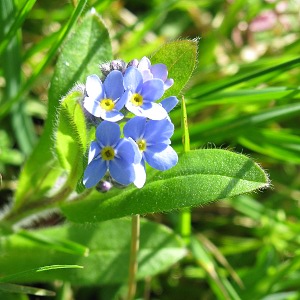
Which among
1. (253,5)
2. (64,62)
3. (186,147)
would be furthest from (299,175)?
(64,62)

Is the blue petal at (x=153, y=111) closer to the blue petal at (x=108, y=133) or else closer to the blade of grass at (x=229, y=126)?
the blue petal at (x=108, y=133)

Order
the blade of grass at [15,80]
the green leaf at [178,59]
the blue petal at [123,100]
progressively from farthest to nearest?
the blade of grass at [15,80] → the green leaf at [178,59] → the blue petal at [123,100]

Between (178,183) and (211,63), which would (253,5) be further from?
(178,183)

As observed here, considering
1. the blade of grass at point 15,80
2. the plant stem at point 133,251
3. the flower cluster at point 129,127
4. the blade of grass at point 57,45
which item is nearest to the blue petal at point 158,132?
the flower cluster at point 129,127

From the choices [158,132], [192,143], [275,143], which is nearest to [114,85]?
[158,132]

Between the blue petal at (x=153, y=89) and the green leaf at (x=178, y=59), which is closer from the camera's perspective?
the blue petal at (x=153, y=89)

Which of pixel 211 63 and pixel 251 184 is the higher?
pixel 211 63

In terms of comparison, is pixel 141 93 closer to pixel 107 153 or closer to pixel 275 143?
pixel 107 153

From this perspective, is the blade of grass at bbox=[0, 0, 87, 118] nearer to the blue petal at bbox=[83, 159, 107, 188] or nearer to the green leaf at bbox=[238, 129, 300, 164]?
the blue petal at bbox=[83, 159, 107, 188]
